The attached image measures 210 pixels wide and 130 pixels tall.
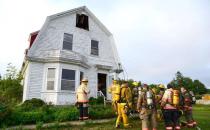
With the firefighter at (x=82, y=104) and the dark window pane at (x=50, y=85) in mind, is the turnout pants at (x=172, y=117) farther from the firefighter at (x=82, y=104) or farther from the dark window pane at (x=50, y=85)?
the dark window pane at (x=50, y=85)

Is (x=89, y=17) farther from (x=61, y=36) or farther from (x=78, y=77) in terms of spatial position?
(x=78, y=77)

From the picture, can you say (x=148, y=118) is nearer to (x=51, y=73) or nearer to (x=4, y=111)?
(x=4, y=111)

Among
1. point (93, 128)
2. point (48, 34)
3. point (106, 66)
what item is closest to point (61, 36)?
point (48, 34)

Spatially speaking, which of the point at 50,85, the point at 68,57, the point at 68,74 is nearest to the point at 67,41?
the point at 68,57

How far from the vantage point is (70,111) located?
38.1 feet

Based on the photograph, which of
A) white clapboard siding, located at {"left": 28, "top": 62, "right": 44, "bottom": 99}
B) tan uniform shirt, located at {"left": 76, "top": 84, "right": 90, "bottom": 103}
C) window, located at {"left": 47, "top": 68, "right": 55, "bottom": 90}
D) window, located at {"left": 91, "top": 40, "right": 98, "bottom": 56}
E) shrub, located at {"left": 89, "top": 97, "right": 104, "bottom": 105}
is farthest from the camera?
window, located at {"left": 91, "top": 40, "right": 98, "bottom": 56}

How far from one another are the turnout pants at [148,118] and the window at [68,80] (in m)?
10.0

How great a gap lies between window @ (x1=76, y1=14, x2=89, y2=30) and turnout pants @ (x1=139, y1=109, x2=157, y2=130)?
47.7 feet

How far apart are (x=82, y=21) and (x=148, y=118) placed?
15000mm

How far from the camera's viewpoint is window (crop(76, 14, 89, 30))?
21644mm

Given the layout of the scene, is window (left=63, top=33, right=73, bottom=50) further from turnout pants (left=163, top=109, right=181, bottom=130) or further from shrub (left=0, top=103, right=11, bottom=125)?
turnout pants (left=163, top=109, right=181, bottom=130)

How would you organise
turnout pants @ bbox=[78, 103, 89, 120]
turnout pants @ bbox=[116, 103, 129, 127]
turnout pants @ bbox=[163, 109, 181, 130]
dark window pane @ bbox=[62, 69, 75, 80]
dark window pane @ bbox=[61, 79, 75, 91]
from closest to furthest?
turnout pants @ bbox=[163, 109, 181, 130]
turnout pants @ bbox=[116, 103, 129, 127]
turnout pants @ bbox=[78, 103, 89, 120]
dark window pane @ bbox=[61, 79, 75, 91]
dark window pane @ bbox=[62, 69, 75, 80]

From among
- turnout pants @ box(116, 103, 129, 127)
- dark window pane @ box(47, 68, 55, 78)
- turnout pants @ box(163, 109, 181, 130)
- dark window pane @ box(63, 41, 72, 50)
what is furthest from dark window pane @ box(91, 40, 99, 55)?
turnout pants @ box(163, 109, 181, 130)

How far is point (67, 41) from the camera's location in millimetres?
20172
